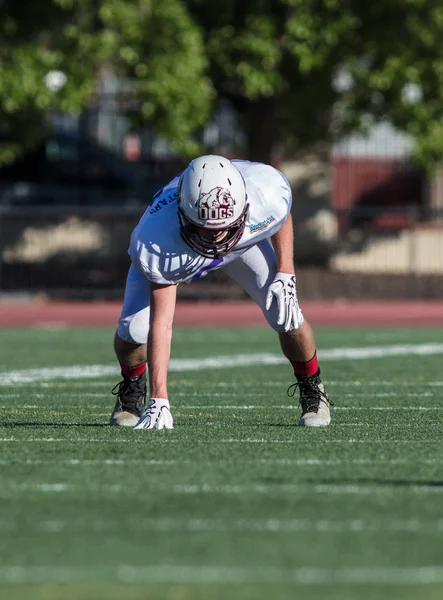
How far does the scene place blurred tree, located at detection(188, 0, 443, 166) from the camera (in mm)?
22781

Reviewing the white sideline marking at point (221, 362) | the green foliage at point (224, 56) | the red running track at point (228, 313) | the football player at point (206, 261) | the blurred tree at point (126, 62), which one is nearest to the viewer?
the football player at point (206, 261)

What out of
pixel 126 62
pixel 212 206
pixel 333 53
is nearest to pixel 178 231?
pixel 212 206

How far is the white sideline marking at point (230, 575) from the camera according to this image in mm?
4477

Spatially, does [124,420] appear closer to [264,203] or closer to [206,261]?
[206,261]

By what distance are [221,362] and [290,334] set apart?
5.23 m

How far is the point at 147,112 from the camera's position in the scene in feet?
73.9

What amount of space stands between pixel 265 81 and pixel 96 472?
1698 cm

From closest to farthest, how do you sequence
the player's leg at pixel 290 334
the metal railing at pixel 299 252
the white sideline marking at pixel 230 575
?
the white sideline marking at pixel 230 575 → the player's leg at pixel 290 334 → the metal railing at pixel 299 252

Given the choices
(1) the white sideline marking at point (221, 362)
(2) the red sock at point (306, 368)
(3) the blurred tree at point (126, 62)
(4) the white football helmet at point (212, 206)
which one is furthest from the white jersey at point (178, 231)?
(3) the blurred tree at point (126, 62)

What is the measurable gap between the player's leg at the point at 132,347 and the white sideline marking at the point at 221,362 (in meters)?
2.92

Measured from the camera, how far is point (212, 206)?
7.40 metres

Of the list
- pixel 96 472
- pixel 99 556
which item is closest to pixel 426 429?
pixel 96 472

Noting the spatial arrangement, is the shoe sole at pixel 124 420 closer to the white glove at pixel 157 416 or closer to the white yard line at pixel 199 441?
the white glove at pixel 157 416

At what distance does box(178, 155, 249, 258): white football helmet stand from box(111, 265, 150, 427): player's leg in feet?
2.56
